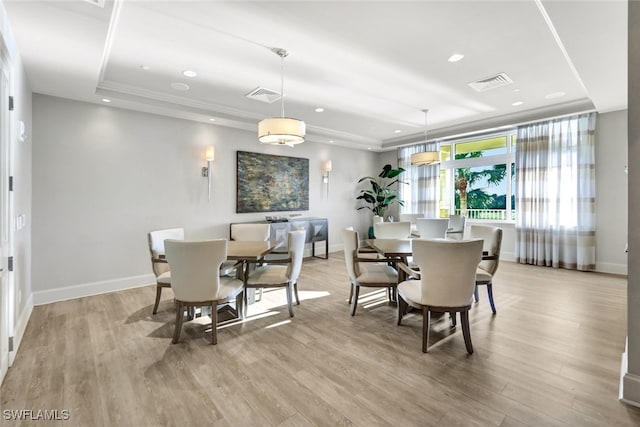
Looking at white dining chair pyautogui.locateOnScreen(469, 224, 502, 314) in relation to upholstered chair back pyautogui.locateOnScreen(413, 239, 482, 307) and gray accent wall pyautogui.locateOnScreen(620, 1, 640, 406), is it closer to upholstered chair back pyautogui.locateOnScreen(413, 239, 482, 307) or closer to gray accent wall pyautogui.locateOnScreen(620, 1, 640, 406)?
upholstered chair back pyautogui.locateOnScreen(413, 239, 482, 307)

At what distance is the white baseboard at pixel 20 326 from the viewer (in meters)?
2.46

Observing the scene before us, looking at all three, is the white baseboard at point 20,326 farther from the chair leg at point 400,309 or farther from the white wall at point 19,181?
the chair leg at point 400,309

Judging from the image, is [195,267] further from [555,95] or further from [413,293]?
[555,95]

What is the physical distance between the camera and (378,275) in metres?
3.37

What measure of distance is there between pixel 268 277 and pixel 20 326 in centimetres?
233

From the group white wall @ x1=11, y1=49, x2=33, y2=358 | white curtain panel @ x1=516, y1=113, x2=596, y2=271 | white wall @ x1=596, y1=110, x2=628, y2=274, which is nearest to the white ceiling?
white wall @ x1=11, y1=49, x2=33, y2=358

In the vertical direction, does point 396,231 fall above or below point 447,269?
above

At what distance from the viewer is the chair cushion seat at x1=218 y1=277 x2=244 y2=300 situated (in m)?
2.80

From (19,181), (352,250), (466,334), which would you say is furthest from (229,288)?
(19,181)

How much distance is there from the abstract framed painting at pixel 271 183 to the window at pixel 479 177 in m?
3.43

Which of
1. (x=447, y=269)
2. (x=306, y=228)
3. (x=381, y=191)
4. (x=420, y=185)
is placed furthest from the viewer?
(x=381, y=191)

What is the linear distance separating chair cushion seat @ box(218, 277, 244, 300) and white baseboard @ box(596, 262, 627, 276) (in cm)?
592

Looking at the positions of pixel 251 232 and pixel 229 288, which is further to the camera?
pixel 251 232

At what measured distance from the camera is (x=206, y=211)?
532 centimetres
